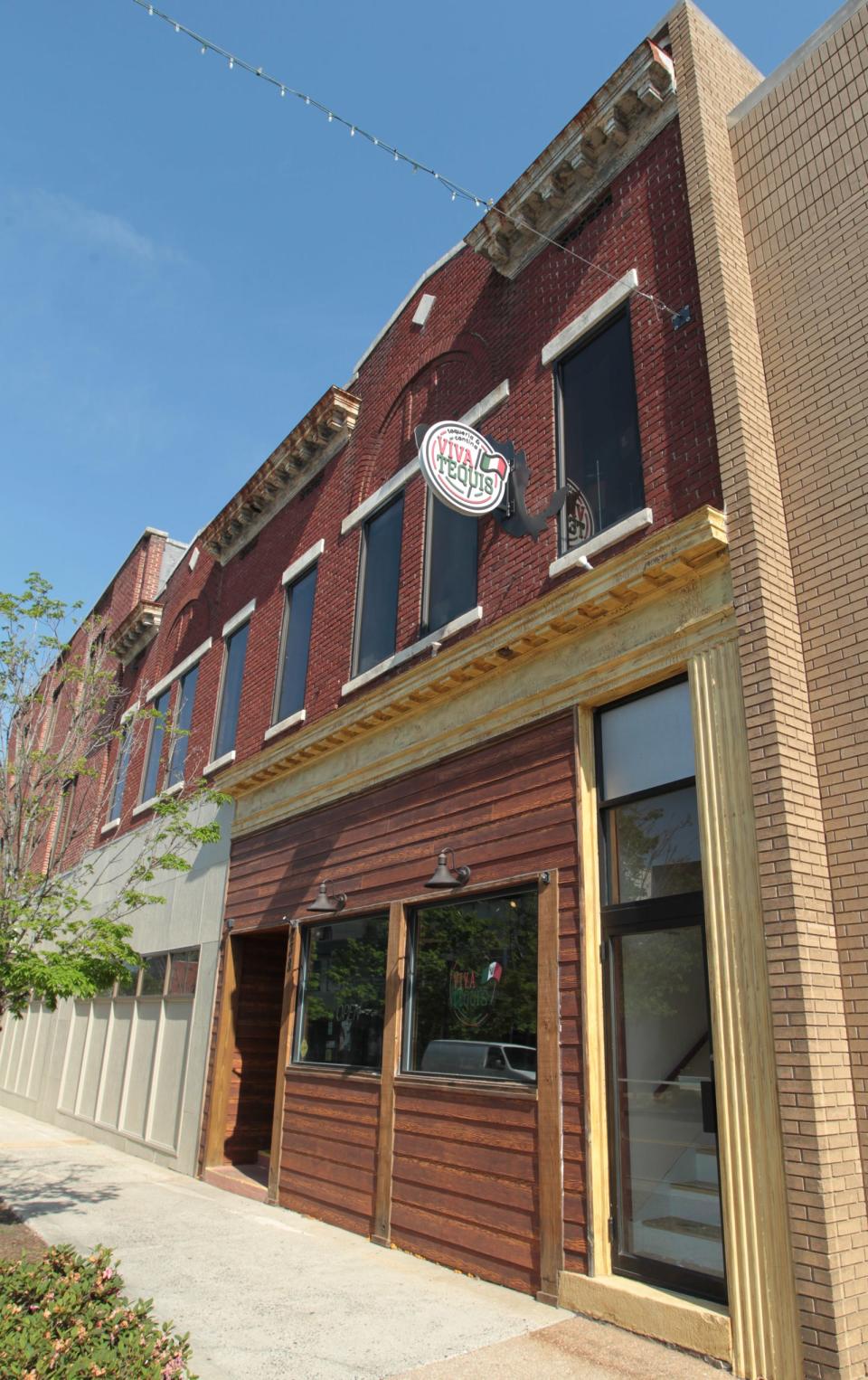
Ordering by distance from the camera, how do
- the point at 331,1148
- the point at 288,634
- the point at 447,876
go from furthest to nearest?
1. the point at 288,634
2. the point at 331,1148
3. the point at 447,876

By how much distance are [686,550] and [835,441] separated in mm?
1270

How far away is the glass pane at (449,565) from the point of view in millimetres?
10133

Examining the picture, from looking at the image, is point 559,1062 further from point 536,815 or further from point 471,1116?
point 536,815

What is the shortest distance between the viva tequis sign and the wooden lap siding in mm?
2180

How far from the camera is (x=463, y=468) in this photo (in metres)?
8.88

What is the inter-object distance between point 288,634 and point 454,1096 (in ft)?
25.3

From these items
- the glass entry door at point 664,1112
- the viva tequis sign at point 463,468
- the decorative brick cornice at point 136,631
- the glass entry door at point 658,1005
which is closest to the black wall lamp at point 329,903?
the glass entry door at point 658,1005

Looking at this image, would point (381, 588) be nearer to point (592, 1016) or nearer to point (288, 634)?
point (288, 634)

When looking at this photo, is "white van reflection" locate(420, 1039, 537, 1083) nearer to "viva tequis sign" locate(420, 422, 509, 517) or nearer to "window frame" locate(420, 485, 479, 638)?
"window frame" locate(420, 485, 479, 638)

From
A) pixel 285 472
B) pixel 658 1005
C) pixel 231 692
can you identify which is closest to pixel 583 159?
pixel 285 472

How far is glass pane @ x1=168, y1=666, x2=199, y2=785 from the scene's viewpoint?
1709cm

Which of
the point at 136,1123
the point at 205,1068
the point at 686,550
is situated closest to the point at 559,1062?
the point at 686,550

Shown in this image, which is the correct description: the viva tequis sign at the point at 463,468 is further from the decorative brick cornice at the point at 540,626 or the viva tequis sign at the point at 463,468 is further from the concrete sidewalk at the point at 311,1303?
the concrete sidewalk at the point at 311,1303

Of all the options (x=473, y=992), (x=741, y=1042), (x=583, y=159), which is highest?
(x=583, y=159)
